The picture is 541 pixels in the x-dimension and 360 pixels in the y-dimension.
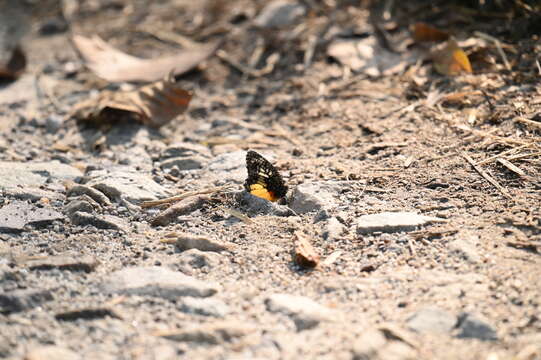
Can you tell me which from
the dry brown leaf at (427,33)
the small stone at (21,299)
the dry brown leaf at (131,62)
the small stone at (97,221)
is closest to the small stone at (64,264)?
the small stone at (21,299)

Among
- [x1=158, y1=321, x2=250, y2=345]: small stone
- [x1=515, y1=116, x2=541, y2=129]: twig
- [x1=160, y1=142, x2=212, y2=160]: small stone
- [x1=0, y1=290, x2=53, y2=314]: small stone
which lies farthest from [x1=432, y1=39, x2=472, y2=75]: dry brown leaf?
[x1=0, y1=290, x2=53, y2=314]: small stone

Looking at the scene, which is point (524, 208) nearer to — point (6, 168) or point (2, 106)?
point (6, 168)

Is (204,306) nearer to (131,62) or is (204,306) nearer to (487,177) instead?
(487,177)

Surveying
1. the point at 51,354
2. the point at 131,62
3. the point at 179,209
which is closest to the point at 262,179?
the point at 179,209

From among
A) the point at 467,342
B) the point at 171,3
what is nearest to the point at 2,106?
the point at 171,3

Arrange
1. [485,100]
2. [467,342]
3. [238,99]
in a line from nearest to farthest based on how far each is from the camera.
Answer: [467,342], [485,100], [238,99]
